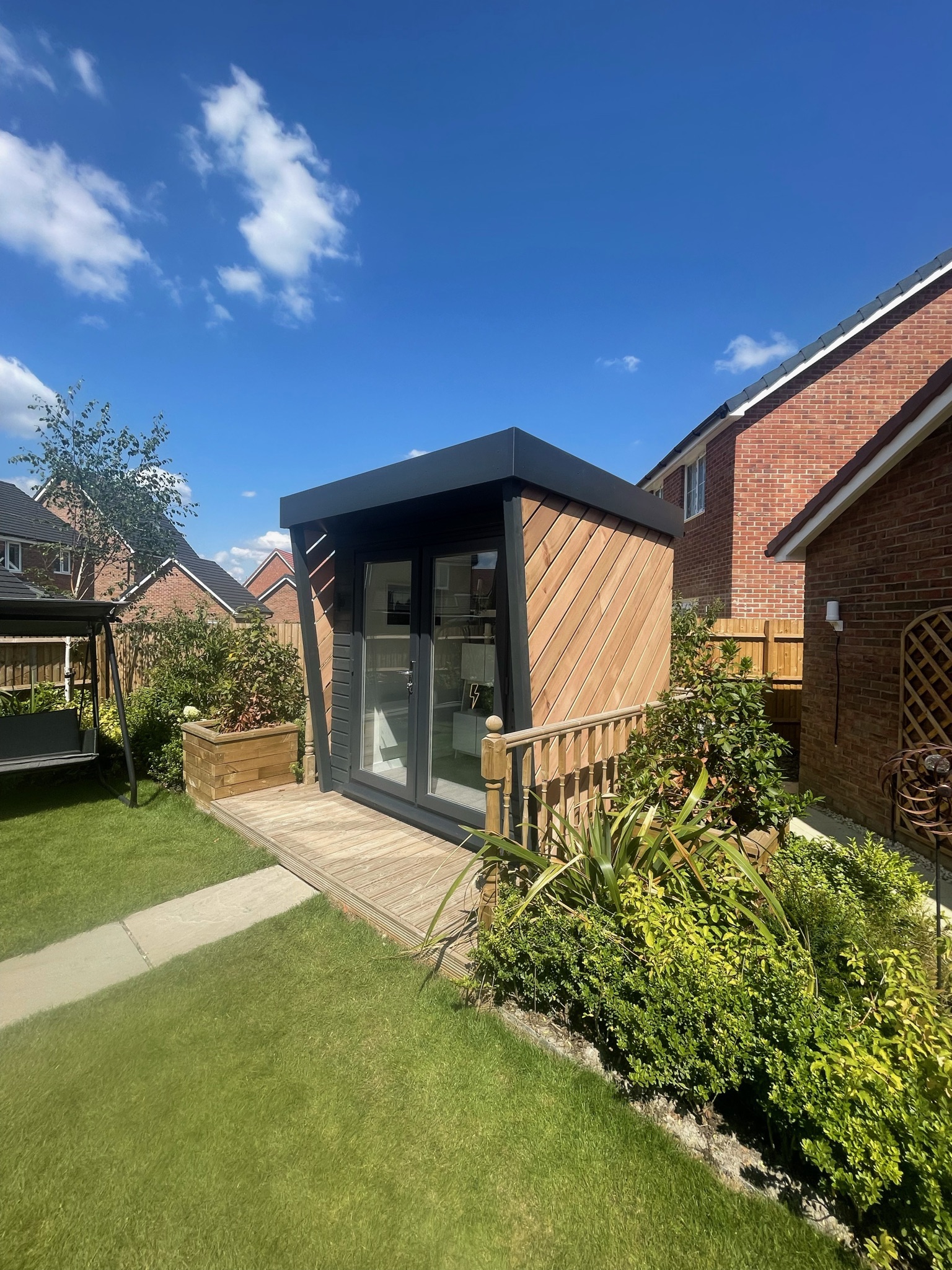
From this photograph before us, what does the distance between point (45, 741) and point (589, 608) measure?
5.24 metres

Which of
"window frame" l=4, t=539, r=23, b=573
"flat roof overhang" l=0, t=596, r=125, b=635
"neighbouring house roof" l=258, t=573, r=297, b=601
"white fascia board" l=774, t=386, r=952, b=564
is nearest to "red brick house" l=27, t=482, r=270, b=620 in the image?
"window frame" l=4, t=539, r=23, b=573

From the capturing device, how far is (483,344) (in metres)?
9.78

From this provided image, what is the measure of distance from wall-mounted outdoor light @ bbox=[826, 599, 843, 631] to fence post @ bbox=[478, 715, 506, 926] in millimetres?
4291

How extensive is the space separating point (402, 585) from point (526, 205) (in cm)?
662

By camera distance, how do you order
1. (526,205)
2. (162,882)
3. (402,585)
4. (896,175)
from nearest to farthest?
(162,882) < (402,585) < (896,175) < (526,205)

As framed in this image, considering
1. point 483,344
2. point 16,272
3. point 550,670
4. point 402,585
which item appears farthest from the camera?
point 483,344

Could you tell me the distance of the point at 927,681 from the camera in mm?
4082

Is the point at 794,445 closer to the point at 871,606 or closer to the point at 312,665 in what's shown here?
the point at 871,606

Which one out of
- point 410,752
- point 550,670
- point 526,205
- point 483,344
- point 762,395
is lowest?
point 410,752

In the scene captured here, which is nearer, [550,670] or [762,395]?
[550,670]

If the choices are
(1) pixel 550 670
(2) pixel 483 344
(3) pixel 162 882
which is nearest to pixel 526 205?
(2) pixel 483 344

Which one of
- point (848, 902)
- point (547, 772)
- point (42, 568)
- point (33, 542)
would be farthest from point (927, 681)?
point (42, 568)

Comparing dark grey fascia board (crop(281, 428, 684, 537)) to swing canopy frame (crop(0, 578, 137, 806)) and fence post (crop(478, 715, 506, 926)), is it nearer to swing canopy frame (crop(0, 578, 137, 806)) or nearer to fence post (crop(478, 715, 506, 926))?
fence post (crop(478, 715, 506, 926))

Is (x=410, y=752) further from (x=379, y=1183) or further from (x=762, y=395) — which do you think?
(x=762, y=395)
